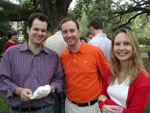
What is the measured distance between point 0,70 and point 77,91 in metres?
1.11

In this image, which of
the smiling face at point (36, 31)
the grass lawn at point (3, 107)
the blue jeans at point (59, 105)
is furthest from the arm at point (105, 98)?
the grass lawn at point (3, 107)

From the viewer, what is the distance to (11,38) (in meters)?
5.67

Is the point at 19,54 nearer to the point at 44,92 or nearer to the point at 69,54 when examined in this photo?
the point at 44,92

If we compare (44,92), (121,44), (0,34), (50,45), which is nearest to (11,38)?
(50,45)

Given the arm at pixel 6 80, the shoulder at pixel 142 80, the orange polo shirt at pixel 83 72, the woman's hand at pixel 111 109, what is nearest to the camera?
the shoulder at pixel 142 80

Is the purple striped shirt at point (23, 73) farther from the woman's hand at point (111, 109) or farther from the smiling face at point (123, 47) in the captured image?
the smiling face at point (123, 47)

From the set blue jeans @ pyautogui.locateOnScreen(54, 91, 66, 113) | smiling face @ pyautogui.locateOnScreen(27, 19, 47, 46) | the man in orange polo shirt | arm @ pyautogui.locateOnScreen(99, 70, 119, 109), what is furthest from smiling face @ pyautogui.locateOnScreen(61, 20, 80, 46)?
blue jeans @ pyautogui.locateOnScreen(54, 91, 66, 113)

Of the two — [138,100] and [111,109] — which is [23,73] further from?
[138,100]

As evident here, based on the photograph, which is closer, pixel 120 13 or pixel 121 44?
pixel 121 44

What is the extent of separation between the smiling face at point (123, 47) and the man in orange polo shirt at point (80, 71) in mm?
553

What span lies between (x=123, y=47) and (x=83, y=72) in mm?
757

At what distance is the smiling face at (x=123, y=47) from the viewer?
1671mm

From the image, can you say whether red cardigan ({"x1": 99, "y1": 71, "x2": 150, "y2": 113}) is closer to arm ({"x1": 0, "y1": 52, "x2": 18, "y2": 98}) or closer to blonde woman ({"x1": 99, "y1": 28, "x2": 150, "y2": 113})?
blonde woman ({"x1": 99, "y1": 28, "x2": 150, "y2": 113})

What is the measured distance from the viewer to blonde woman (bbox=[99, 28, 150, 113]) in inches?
60.8
